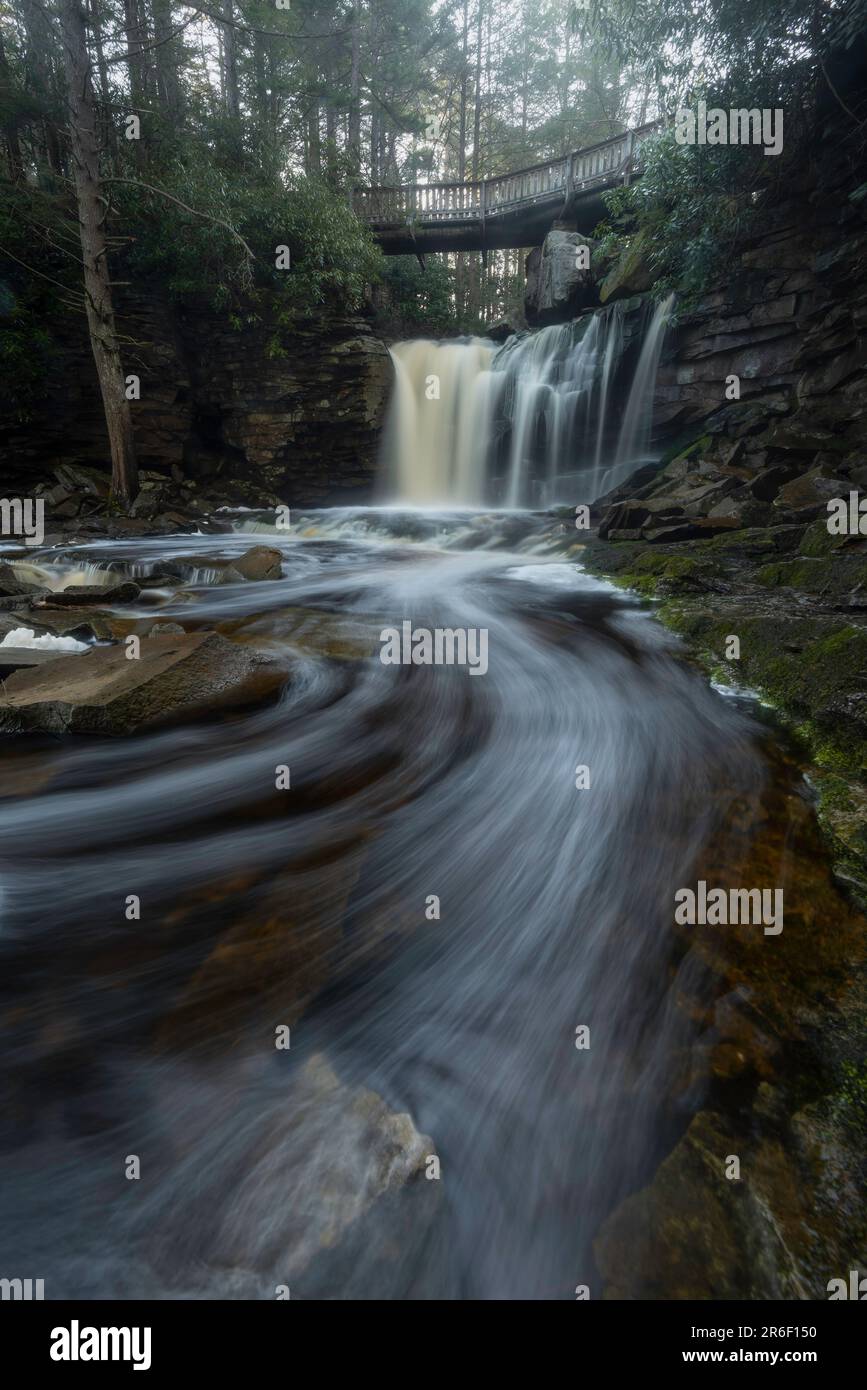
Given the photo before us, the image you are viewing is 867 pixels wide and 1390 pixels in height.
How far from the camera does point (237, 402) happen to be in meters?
15.1

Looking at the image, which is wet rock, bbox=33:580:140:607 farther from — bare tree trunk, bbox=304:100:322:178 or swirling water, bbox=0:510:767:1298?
bare tree trunk, bbox=304:100:322:178

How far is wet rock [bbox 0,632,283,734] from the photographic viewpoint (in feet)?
12.5

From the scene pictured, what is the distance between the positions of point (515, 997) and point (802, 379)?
39.3 ft

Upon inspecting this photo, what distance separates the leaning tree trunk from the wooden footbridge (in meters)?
11.1

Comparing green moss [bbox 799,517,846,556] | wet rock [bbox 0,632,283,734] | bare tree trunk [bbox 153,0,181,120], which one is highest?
bare tree trunk [bbox 153,0,181,120]

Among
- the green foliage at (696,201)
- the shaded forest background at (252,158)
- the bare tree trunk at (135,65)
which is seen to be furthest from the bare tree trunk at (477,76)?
the green foliage at (696,201)

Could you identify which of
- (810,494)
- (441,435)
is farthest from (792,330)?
(441,435)

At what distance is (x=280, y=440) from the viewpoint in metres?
15.1

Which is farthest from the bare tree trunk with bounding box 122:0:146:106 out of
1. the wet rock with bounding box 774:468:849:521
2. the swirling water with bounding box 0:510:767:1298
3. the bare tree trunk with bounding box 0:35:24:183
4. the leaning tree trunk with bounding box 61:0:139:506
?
the swirling water with bounding box 0:510:767:1298

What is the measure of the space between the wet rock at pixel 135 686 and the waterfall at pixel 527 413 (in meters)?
11.8

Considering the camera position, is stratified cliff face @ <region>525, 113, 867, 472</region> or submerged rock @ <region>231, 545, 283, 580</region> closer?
submerged rock @ <region>231, 545, 283, 580</region>

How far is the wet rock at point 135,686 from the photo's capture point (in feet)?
12.5

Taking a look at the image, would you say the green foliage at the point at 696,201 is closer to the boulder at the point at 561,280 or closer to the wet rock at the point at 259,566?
the boulder at the point at 561,280
